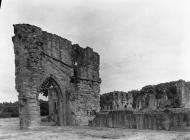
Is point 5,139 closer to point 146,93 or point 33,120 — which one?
point 33,120

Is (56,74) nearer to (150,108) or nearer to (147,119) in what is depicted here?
(147,119)

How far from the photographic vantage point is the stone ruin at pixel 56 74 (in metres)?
15.4

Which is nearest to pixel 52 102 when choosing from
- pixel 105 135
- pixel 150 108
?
pixel 150 108

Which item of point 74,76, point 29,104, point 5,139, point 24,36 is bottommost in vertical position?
point 5,139

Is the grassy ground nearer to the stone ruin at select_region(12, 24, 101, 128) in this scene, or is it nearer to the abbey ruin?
the abbey ruin

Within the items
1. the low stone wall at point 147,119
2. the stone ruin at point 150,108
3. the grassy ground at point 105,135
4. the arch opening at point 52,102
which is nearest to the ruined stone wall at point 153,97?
the stone ruin at point 150,108

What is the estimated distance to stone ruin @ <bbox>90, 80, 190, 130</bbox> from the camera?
10578mm

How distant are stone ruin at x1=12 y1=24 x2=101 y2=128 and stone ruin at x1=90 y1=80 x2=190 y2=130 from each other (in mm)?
2089

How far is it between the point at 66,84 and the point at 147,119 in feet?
25.8

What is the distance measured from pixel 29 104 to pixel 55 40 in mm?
4393

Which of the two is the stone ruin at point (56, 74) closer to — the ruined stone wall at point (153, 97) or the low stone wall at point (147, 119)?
the low stone wall at point (147, 119)

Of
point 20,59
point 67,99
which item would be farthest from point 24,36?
point 67,99

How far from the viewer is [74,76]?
18.5 meters

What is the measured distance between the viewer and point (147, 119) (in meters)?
11.4
